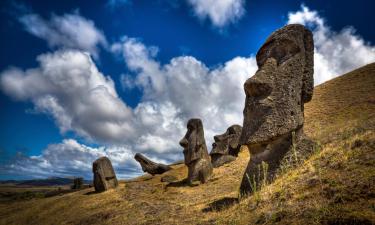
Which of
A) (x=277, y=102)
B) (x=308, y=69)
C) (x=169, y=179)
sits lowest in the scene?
(x=169, y=179)

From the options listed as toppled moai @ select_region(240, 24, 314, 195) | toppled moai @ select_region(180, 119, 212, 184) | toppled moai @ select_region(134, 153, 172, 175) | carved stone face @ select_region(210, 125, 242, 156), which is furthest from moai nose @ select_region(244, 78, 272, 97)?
toppled moai @ select_region(134, 153, 172, 175)

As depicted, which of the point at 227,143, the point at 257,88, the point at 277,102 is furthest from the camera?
the point at 227,143

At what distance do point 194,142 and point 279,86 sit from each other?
11578 mm

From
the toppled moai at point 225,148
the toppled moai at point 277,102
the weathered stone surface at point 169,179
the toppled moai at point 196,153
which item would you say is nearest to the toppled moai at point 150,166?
the toppled moai at point 225,148

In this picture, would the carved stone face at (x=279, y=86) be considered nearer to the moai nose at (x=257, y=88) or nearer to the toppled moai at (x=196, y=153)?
the moai nose at (x=257, y=88)

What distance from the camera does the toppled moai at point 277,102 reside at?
8664 millimetres

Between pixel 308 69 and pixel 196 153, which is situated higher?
pixel 308 69

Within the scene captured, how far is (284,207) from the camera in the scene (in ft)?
18.5

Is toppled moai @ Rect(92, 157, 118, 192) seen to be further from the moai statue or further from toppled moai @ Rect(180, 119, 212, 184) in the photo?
the moai statue

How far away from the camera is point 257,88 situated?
9195 mm

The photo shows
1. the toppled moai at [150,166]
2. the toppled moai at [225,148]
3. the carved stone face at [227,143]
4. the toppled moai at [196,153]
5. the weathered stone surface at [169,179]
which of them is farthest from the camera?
the toppled moai at [150,166]

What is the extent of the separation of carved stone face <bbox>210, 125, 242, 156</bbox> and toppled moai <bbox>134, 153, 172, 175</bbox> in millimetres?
6096

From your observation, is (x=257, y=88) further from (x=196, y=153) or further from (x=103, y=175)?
(x=103, y=175)

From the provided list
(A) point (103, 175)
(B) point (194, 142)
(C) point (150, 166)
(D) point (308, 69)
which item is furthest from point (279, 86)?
(C) point (150, 166)
